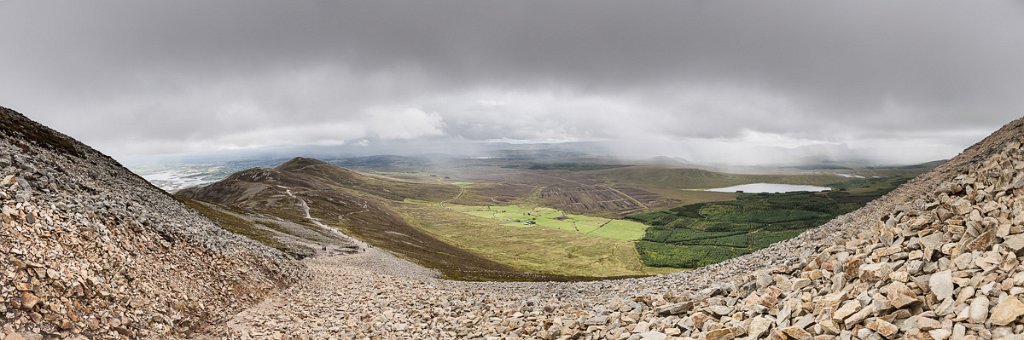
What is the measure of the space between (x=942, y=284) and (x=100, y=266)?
3621 centimetres

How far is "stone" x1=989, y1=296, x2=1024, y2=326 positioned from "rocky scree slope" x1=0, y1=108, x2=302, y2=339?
101ft

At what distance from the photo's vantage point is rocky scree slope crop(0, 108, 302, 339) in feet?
58.4

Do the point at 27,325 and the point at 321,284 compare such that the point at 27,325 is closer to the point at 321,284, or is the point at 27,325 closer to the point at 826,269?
the point at 321,284

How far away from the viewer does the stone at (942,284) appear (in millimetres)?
10969

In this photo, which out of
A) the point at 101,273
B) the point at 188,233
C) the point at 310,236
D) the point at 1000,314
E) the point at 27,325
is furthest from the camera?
the point at 310,236

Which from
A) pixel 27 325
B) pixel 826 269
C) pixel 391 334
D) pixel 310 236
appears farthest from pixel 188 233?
pixel 310 236

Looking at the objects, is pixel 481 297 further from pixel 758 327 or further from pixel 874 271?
pixel 874 271

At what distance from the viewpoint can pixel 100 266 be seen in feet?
73.6

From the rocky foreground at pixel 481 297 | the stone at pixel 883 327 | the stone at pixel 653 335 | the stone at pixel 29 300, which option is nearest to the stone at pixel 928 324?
the rocky foreground at pixel 481 297

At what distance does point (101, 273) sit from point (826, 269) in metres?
34.8

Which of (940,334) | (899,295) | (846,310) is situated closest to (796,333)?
(846,310)

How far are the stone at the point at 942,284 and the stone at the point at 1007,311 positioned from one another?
1.32 meters

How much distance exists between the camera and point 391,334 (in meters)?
24.3

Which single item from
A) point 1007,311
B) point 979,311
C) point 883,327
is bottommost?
point 883,327
